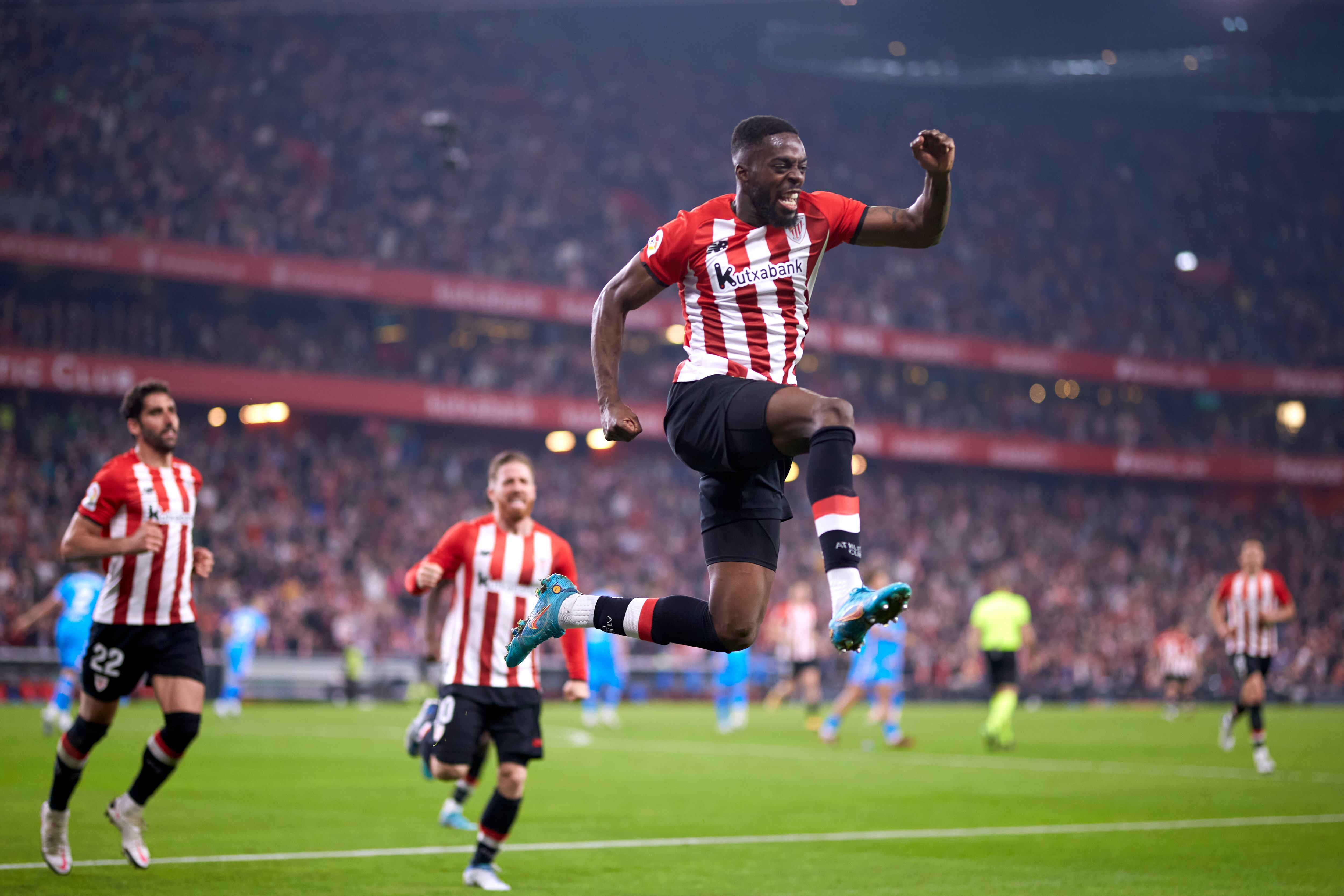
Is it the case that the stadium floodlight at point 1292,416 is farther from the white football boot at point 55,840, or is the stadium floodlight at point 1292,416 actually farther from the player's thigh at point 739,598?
the white football boot at point 55,840

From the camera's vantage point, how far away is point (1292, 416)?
4847 centimetres

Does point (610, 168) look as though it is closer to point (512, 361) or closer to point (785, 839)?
point (512, 361)

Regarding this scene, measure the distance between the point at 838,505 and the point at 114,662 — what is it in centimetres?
442

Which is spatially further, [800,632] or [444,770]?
[800,632]

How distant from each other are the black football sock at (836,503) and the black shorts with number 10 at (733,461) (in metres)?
0.31

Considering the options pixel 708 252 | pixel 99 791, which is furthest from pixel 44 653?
pixel 708 252

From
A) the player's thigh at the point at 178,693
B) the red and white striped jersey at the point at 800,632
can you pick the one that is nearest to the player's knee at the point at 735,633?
the player's thigh at the point at 178,693

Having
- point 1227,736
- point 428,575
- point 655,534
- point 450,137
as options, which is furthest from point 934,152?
point 655,534

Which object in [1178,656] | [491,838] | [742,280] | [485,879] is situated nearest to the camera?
[742,280]

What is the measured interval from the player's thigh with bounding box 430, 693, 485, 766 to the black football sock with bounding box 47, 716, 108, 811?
179cm

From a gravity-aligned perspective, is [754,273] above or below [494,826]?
above

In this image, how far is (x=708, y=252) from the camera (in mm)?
5648

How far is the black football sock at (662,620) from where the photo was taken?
5.52m

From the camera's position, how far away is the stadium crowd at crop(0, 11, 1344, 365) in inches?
1339
